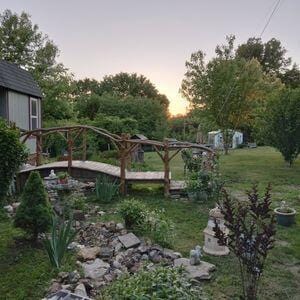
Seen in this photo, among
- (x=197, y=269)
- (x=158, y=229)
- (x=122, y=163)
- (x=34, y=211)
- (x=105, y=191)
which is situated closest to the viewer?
(x=197, y=269)

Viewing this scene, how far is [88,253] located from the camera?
14.8ft

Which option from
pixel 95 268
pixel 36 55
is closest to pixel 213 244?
pixel 95 268

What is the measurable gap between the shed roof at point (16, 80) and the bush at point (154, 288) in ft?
28.2

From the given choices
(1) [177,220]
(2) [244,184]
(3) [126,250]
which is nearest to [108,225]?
(3) [126,250]

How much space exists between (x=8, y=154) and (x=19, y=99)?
681 cm

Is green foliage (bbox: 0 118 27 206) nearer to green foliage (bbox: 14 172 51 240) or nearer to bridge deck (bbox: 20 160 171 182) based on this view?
green foliage (bbox: 14 172 51 240)

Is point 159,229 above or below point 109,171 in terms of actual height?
below

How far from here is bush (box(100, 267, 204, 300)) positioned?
254cm

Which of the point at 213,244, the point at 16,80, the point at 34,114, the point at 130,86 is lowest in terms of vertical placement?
the point at 213,244

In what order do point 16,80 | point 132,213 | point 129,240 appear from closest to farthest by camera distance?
1. point 129,240
2. point 132,213
3. point 16,80

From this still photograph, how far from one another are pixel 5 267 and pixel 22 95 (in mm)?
8254

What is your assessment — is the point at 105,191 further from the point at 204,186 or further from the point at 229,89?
the point at 229,89

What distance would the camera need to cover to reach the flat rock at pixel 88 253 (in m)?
4.41

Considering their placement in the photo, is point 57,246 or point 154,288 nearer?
point 154,288
